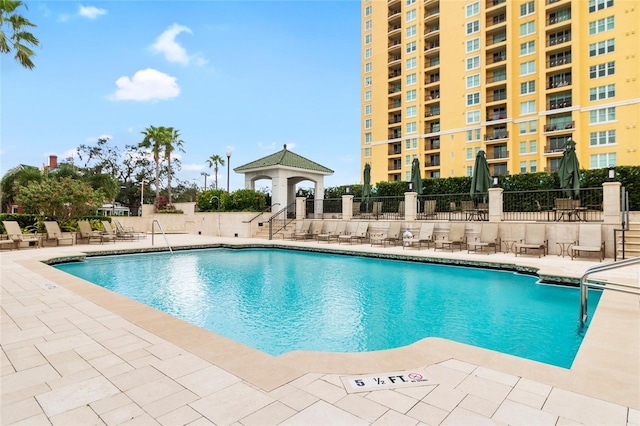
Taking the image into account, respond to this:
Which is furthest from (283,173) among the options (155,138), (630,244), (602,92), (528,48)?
(528,48)

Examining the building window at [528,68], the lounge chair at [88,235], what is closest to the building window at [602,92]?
the building window at [528,68]

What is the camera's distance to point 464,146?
40.2m

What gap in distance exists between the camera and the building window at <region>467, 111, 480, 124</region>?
39.4 meters

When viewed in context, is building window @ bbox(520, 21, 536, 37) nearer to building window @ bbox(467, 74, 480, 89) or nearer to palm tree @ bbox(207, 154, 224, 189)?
building window @ bbox(467, 74, 480, 89)

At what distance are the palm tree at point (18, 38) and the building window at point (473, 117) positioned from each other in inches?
1538

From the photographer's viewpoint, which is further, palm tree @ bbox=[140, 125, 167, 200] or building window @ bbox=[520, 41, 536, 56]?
building window @ bbox=[520, 41, 536, 56]

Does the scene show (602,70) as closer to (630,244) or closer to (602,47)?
(602,47)

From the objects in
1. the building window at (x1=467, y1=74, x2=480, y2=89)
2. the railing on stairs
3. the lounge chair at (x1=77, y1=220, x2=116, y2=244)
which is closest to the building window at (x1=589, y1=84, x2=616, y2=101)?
the building window at (x1=467, y1=74, x2=480, y2=89)

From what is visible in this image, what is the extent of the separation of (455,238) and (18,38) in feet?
55.6

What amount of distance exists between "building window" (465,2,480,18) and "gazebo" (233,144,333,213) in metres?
29.5

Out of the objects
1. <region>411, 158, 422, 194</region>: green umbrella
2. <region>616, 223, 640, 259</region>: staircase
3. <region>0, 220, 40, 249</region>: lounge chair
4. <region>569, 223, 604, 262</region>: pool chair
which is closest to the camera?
<region>616, 223, 640, 259</region>: staircase

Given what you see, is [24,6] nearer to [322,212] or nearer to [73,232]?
[73,232]

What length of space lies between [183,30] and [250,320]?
20296 millimetres

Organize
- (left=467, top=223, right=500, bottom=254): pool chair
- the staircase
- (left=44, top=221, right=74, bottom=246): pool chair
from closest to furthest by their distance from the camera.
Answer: the staircase → (left=467, top=223, right=500, bottom=254): pool chair → (left=44, top=221, right=74, bottom=246): pool chair
